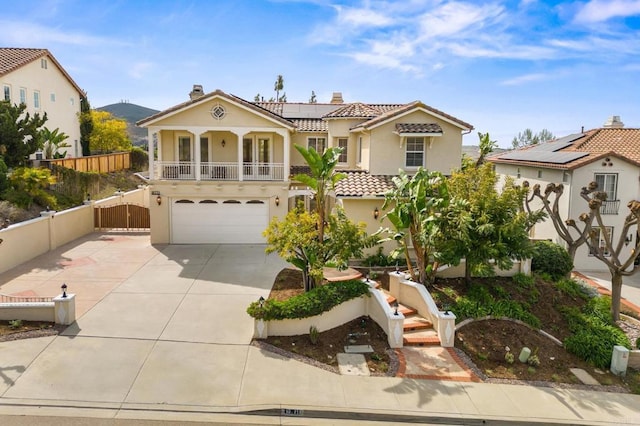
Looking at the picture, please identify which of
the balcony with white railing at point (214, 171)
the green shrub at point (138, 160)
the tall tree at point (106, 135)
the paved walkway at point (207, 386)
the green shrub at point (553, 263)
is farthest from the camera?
the tall tree at point (106, 135)

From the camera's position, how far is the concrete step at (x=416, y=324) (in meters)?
12.9

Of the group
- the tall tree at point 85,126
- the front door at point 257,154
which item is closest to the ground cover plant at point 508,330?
the front door at point 257,154

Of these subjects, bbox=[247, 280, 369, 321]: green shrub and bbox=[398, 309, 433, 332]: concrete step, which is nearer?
bbox=[247, 280, 369, 321]: green shrub

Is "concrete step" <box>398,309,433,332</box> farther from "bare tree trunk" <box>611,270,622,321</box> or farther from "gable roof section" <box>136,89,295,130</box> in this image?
"gable roof section" <box>136,89,295,130</box>

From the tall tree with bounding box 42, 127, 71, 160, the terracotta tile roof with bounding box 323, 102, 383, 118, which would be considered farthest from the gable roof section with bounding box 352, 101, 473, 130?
the tall tree with bounding box 42, 127, 71, 160

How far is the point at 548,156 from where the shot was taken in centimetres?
2661

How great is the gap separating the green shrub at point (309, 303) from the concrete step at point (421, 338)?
6.08 feet

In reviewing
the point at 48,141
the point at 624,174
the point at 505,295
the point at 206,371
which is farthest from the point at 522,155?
the point at 48,141

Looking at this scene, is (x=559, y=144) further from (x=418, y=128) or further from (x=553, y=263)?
(x=553, y=263)

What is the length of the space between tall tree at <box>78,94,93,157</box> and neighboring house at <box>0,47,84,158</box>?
357mm

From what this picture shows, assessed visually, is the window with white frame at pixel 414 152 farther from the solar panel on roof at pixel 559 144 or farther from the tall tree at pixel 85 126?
the tall tree at pixel 85 126

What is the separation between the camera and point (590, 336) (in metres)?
12.7

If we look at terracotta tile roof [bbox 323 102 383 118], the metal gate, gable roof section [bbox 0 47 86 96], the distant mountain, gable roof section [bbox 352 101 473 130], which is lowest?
the metal gate

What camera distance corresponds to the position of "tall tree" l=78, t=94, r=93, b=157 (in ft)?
130
